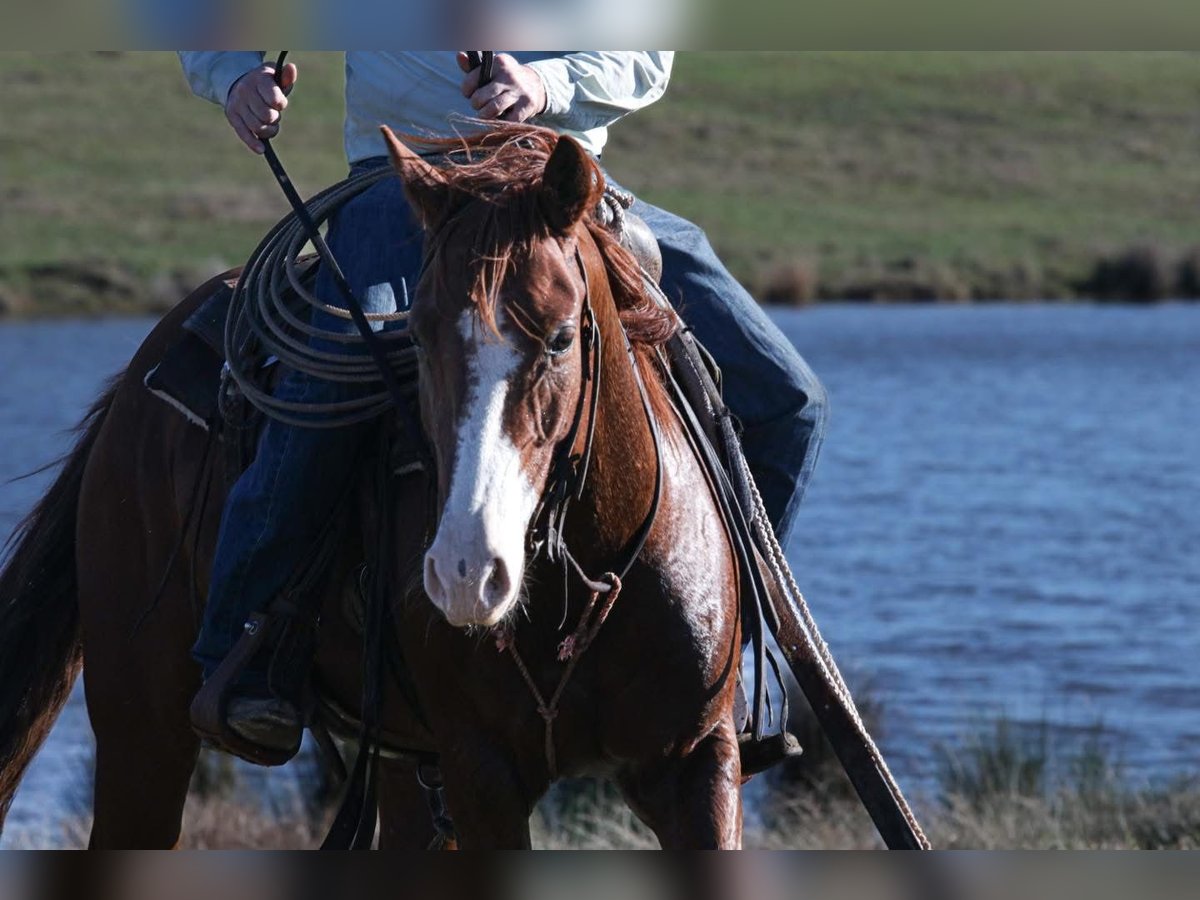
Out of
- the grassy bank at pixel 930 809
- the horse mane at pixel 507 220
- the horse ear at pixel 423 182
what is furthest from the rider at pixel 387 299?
the grassy bank at pixel 930 809

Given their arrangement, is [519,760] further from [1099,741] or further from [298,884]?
[1099,741]

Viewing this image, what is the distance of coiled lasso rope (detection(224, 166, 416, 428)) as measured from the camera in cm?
391

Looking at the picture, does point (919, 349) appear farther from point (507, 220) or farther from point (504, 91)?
point (507, 220)

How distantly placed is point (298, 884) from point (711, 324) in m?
2.25

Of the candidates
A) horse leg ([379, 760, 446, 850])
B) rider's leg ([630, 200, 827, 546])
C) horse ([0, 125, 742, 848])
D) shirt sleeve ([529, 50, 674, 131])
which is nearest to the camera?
horse ([0, 125, 742, 848])

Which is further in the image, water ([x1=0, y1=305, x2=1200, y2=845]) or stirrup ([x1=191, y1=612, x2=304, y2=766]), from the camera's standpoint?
water ([x1=0, y1=305, x2=1200, y2=845])

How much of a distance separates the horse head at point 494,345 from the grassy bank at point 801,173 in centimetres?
3649

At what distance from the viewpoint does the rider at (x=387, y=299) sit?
13.1 ft

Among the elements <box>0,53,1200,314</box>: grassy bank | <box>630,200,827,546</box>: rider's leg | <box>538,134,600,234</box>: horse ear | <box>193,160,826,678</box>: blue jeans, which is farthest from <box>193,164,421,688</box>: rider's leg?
<box>0,53,1200,314</box>: grassy bank

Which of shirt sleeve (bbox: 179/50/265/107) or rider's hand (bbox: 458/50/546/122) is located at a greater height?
rider's hand (bbox: 458/50/546/122)

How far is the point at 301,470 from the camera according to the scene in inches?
156

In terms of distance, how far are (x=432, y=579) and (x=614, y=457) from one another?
28.6 inches

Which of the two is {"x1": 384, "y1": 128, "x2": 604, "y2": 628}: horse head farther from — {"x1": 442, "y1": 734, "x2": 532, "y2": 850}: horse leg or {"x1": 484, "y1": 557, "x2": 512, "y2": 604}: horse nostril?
{"x1": 442, "y1": 734, "x2": 532, "y2": 850}: horse leg

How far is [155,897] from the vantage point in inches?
98.0
